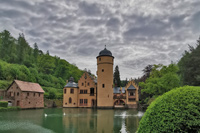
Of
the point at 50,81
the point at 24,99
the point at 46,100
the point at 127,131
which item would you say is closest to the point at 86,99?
the point at 46,100

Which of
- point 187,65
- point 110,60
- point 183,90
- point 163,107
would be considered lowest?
point 163,107

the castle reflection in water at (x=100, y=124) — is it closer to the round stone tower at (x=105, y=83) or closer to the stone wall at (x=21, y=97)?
the stone wall at (x=21, y=97)

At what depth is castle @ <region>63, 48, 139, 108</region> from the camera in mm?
39500

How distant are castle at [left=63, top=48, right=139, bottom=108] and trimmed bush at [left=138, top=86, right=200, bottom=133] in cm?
3445

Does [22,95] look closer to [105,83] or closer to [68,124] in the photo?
[105,83]

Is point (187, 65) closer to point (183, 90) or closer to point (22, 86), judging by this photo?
point (183, 90)

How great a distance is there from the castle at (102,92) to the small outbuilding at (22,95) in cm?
835

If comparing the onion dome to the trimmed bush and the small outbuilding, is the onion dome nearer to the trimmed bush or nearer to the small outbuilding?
the small outbuilding

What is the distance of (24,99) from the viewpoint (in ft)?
115

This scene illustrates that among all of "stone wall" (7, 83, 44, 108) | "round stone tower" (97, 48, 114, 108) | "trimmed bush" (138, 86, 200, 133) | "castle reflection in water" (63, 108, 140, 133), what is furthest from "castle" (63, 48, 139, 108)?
"trimmed bush" (138, 86, 200, 133)

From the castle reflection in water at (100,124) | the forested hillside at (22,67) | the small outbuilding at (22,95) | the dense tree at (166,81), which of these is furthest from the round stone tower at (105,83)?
the forested hillside at (22,67)

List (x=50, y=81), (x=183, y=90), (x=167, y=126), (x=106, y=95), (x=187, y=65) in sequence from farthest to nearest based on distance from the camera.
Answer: (x=50, y=81)
(x=106, y=95)
(x=187, y=65)
(x=183, y=90)
(x=167, y=126)

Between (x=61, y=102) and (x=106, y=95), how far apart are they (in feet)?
46.1

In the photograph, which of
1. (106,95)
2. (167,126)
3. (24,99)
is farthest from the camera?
(106,95)
